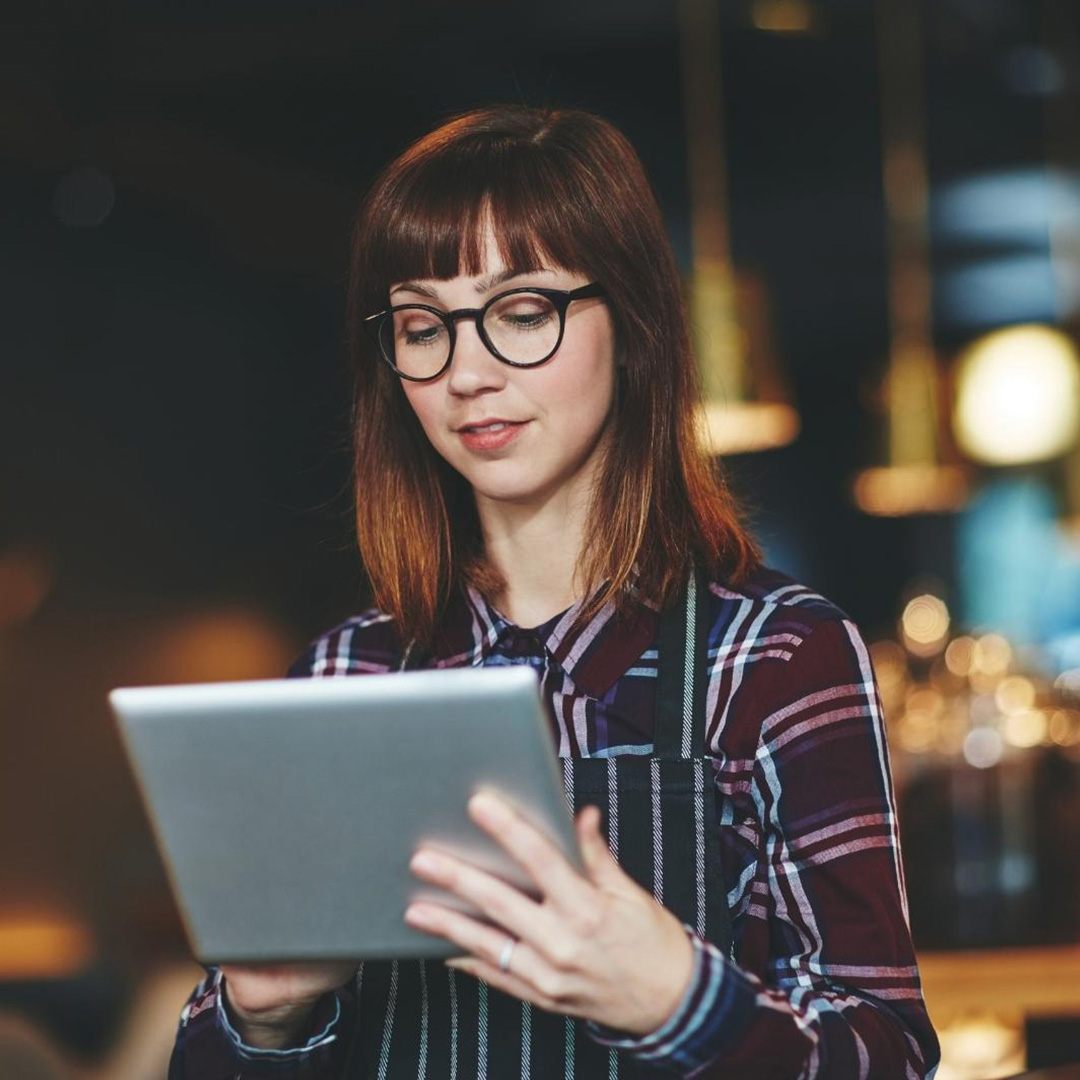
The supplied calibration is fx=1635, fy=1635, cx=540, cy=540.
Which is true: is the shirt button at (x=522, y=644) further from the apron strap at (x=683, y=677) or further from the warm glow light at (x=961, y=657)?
the warm glow light at (x=961, y=657)

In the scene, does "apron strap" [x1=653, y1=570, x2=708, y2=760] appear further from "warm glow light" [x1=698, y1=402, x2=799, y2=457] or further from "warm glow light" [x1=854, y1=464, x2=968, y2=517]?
"warm glow light" [x1=854, y1=464, x2=968, y2=517]

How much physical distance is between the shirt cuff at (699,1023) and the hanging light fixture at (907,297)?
3395 mm

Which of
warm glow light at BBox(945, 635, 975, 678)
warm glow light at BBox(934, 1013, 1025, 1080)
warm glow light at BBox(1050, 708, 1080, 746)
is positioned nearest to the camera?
warm glow light at BBox(934, 1013, 1025, 1080)

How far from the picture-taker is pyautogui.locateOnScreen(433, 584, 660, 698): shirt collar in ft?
4.46

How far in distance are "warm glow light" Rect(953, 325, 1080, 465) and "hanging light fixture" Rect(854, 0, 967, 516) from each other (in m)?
0.13

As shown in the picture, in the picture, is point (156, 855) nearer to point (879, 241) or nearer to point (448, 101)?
point (448, 101)

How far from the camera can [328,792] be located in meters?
1.05

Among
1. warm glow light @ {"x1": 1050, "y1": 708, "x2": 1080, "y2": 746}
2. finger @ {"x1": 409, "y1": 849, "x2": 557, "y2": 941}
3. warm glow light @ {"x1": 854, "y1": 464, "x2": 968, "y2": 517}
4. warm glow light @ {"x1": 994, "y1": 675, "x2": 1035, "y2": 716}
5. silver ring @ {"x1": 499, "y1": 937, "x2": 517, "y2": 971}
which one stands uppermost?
warm glow light @ {"x1": 854, "y1": 464, "x2": 968, "y2": 517}

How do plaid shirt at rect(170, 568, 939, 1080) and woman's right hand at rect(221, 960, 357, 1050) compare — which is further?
woman's right hand at rect(221, 960, 357, 1050)

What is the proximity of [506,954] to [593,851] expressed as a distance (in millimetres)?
84

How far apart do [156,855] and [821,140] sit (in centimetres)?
436

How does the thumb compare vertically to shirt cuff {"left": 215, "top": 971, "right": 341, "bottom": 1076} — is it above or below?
above

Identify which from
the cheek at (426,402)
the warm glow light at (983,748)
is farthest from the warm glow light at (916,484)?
the cheek at (426,402)

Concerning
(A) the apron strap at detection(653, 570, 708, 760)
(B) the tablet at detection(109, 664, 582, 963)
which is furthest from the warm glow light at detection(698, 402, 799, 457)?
(B) the tablet at detection(109, 664, 582, 963)
